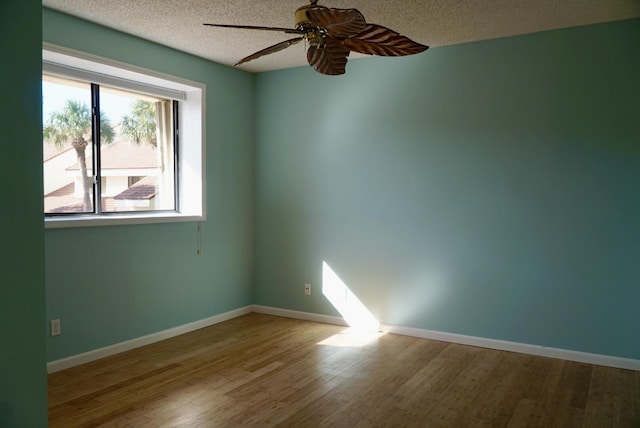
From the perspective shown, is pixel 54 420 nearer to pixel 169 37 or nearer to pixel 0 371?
pixel 0 371

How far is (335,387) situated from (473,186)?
2098 mm

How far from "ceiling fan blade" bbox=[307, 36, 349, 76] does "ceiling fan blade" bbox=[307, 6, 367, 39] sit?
0.90ft

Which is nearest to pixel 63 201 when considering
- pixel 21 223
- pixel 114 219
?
pixel 114 219

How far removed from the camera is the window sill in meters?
3.60

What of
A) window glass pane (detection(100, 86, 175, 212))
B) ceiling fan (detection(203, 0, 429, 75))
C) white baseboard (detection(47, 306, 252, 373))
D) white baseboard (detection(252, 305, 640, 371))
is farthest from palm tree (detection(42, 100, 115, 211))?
white baseboard (detection(252, 305, 640, 371))

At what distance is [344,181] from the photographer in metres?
4.96

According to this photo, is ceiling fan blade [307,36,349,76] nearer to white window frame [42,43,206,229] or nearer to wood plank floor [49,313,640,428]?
white window frame [42,43,206,229]

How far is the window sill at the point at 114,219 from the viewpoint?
11.8 feet

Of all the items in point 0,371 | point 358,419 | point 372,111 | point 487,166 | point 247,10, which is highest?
point 247,10

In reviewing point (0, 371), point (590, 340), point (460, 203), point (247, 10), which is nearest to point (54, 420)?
point (0, 371)

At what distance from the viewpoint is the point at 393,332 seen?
4711 mm

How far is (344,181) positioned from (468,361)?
205cm

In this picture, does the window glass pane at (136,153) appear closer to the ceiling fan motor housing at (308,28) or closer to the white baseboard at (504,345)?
the white baseboard at (504,345)

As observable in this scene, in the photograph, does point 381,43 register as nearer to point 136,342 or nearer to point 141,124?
point 141,124
